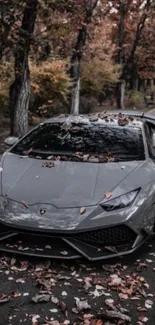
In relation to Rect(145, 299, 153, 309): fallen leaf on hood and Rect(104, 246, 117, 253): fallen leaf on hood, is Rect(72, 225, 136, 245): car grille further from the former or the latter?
Rect(145, 299, 153, 309): fallen leaf on hood

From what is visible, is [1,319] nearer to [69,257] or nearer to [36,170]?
[69,257]

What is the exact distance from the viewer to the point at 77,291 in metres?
3.23

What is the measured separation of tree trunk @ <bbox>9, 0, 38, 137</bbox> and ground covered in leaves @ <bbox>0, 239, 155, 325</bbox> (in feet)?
17.8

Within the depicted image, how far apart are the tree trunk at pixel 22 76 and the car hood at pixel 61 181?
4221 mm

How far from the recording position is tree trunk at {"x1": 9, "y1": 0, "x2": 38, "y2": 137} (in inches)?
308

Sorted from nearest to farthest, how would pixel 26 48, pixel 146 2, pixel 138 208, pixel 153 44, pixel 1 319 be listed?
pixel 1 319
pixel 138 208
pixel 26 48
pixel 146 2
pixel 153 44

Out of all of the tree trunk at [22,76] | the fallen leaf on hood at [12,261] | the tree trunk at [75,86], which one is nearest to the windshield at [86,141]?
the fallen leaf on hood at [12,261]

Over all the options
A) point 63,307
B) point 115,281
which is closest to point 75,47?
point 115,281

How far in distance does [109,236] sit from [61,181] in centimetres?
79

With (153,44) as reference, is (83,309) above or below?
below

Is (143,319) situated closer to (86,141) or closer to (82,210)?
(82,210)

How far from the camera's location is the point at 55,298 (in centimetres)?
312

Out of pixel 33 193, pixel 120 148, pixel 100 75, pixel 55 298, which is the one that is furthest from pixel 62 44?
pixel 55 298

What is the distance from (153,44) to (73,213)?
76.5 feet
